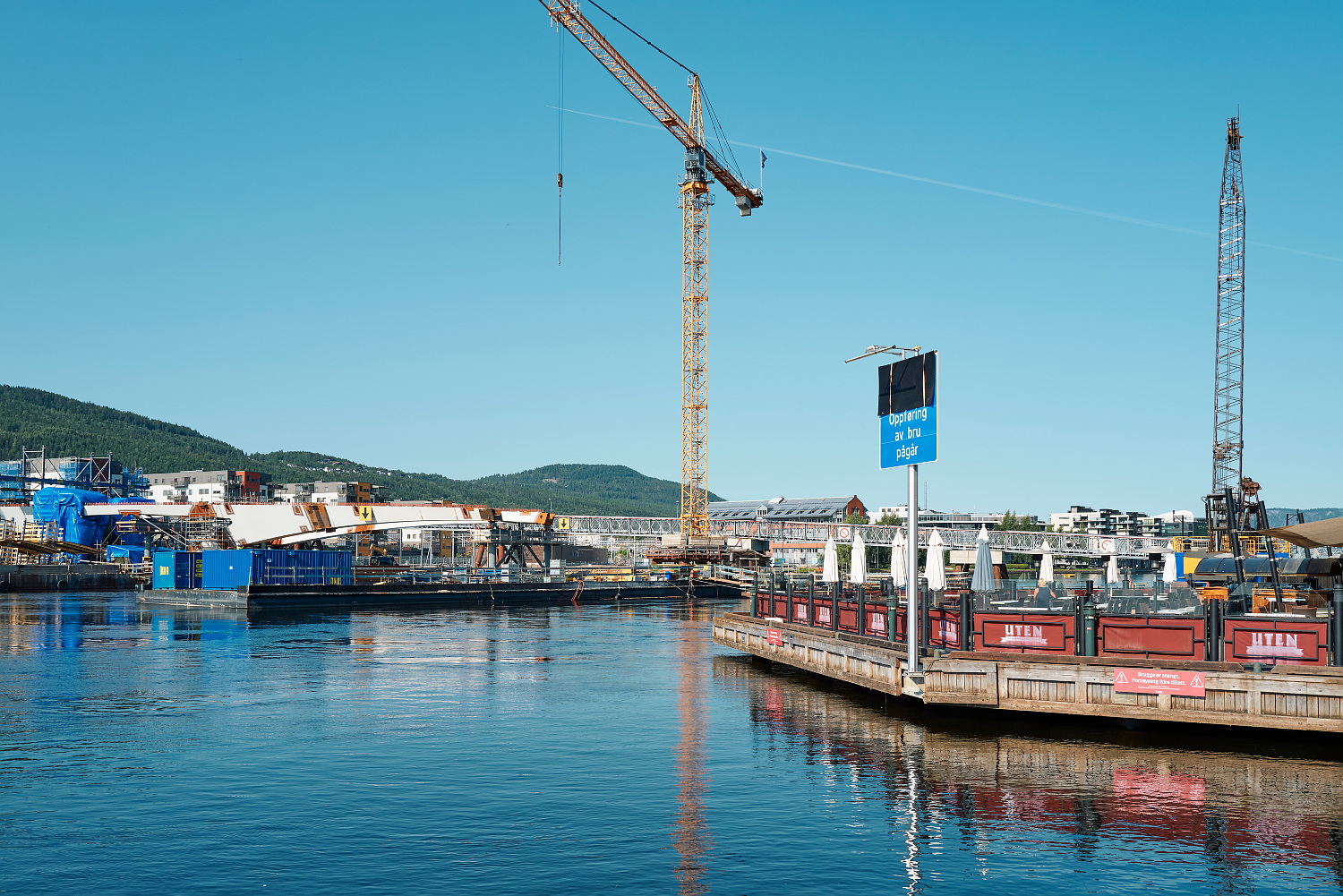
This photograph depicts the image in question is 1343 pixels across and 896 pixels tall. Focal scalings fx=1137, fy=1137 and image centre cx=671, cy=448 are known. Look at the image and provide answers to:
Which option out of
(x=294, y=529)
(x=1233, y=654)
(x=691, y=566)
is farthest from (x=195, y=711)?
(x=691, y=566)

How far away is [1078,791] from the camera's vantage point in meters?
22.2

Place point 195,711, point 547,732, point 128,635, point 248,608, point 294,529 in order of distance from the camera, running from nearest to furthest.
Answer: point 547,732, point 195,711, point 128,635, point 248,608, point 294,529

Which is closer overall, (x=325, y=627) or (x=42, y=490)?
(x=325, y=627)

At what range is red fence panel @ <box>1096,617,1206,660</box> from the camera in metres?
26.1

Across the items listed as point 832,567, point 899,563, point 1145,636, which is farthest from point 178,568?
point 1145,636

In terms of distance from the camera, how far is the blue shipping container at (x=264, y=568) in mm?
93375

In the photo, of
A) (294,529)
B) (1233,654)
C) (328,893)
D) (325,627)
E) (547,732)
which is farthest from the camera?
(294,529)

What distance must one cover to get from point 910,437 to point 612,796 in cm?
1310

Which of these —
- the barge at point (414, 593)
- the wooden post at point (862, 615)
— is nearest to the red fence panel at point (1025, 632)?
the wooden post at point (862, 615)

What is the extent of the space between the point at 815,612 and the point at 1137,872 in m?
23.0

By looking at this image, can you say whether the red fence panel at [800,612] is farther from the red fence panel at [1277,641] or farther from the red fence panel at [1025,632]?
the red fence panel at [1277,641]

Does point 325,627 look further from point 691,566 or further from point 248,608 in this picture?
point 691,566

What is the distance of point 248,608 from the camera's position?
85.3 metres

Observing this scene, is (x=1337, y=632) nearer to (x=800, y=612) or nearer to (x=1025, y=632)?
(x=1025, y=632)
